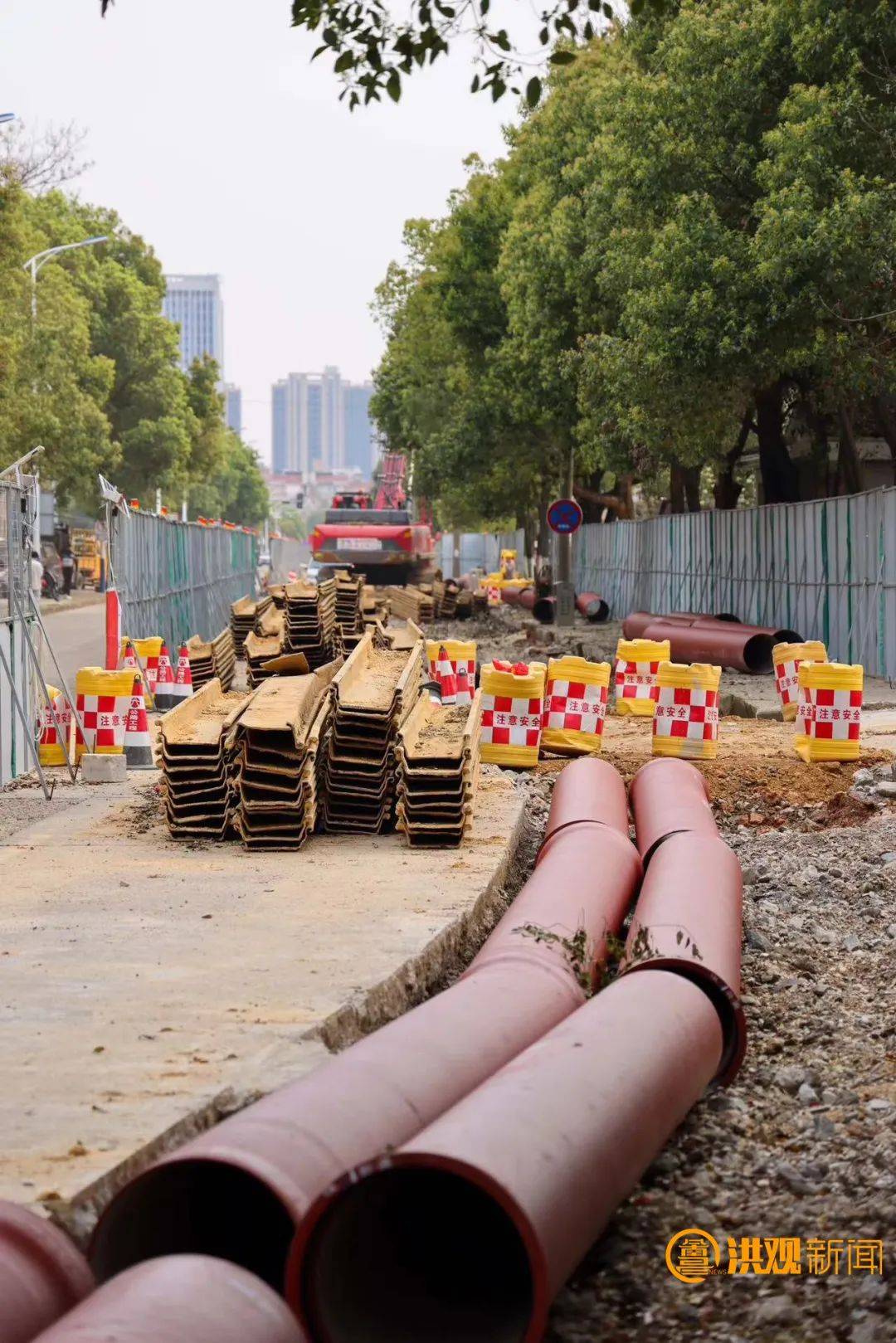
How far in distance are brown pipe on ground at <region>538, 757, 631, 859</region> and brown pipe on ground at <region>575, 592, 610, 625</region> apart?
32153 mm

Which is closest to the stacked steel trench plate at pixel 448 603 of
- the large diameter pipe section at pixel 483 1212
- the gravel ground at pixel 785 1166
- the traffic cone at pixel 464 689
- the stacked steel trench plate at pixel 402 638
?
the stacked steel trench plate at pixel 402 638

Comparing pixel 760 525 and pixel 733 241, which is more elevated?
pixel 733 241

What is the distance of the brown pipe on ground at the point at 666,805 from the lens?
963 centimetres

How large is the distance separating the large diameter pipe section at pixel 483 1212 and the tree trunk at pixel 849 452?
26.3 metres

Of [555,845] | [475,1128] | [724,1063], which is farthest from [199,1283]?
[555,845]

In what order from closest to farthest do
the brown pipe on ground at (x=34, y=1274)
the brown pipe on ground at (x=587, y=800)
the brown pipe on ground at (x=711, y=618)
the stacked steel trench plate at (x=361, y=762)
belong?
the brown pipe on ground at (x=34, y=1274) < the brown pipe on ground at (x=587, y=800) < the stacked steel trench plate at (x=361, y=762) < the brown pipe on ground at (x=711, y=618)

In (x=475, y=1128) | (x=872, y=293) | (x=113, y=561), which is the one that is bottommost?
(x=475, y=1128)

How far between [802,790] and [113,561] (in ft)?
27.4

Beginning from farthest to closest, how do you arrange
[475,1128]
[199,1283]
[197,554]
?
[197,554]
[475,1128]
[199,1283]

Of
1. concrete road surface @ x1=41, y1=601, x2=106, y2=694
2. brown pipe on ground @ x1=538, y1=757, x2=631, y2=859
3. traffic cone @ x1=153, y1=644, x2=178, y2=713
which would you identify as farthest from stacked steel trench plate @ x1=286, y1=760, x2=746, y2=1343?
concrete road surface @ x1=41, y1=601, x2=106, y2=694

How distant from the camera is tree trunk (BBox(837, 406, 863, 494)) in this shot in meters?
30.4

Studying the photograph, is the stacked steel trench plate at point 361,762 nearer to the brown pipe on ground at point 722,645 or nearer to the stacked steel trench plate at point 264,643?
the stacked steel trench plate at point 264,643

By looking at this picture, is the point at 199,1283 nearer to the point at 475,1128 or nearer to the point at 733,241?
the point at 475,1128

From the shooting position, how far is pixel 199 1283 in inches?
144
